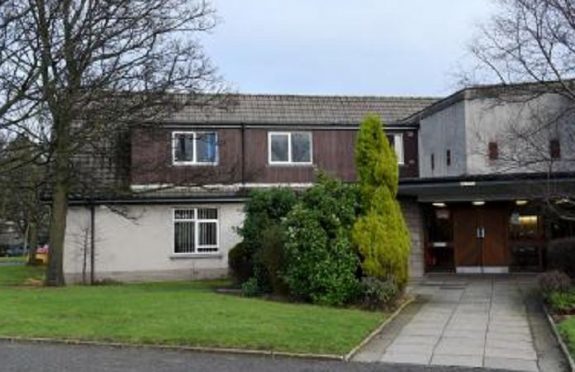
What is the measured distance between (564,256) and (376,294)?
653 centimetres

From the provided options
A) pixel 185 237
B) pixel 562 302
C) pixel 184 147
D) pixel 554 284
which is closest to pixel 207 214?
pixel 185 237

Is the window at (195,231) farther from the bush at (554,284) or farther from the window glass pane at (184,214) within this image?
the bush at (554,284)

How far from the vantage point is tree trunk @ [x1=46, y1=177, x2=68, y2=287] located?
2670cm

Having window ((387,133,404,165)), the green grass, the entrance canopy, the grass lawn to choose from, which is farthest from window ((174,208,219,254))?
the grass lawn

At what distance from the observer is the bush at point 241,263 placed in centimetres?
2397

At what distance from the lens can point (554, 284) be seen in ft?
60.7

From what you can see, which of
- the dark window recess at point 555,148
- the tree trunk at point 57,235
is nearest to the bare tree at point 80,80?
the tree trunk at point 57,235

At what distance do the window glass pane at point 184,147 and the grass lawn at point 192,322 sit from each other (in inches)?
475

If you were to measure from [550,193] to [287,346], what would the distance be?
A: 1259 centimetres

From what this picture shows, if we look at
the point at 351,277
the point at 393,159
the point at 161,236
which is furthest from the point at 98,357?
the point at 161,236

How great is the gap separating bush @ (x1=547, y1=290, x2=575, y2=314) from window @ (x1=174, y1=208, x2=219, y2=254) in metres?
14.8

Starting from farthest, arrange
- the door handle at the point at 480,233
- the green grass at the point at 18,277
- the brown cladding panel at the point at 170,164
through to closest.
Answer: the brown cladding panel at the point at 170,164 → the green grass at the point at 18,277 → the door handle at the point at 480,233

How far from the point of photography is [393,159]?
2022cm

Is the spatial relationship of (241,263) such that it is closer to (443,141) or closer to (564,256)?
(564,256)
